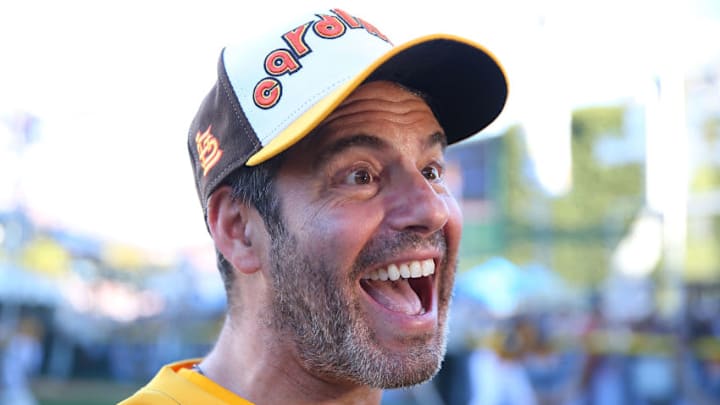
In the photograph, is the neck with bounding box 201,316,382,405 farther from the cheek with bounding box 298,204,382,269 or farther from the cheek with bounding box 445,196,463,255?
the cheek with bounding box 445,196,463,255

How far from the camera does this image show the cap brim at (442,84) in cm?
161

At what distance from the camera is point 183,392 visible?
1656mm

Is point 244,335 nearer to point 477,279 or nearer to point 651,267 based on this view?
point 477,279

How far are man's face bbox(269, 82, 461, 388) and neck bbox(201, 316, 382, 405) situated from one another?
0.04 meters

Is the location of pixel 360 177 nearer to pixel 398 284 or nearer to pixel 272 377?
pixel 398 284

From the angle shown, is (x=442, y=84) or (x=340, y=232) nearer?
(x=340, y=232)

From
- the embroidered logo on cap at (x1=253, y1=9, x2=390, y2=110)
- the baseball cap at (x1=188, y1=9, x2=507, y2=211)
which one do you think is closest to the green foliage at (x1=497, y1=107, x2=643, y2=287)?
the baseball cap at (x1=188, y1=9, x2=507, y2=211)

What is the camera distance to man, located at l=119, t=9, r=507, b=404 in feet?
5.39

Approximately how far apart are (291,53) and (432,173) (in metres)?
0.41

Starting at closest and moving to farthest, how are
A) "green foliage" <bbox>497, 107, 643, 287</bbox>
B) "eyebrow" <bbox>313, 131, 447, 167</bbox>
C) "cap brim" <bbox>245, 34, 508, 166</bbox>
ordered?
"cap brim" <bbox>245, 34, 508, 166</bbox>, "eyebrow" <bbox>313, 131, 447, 167</bbox>, "green foliage" <bbox>497, 107, 643, 287</bbox>

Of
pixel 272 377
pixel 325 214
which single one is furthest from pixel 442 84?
pixel 272 377

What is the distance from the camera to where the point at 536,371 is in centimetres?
1134

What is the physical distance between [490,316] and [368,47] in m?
10.7

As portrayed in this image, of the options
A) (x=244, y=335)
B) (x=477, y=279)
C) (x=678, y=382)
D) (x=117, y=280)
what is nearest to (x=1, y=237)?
(x=117, y=280)
